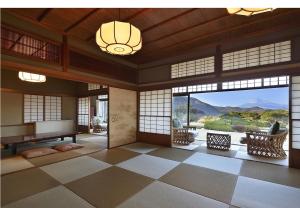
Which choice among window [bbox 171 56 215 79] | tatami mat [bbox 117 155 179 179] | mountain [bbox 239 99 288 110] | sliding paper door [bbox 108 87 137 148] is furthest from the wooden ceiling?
mountain [bbox 239 99 288 110]

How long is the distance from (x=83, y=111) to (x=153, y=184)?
6910 mm

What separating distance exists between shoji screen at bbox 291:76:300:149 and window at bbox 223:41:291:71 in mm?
581

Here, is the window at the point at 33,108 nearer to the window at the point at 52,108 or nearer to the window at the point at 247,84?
the window at the point at 52,108

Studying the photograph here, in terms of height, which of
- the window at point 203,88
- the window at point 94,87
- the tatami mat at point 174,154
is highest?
the window at point 94,87

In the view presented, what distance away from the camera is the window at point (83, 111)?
27.1ft

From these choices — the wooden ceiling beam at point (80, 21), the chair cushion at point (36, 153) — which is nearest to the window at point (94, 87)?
the chair cushion at point (36, 153)

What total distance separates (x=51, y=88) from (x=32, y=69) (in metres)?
4.65

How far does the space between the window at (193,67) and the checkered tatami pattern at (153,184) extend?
8.34 ft

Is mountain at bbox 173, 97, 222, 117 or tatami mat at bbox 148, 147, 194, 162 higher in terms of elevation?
mountain at bbox 173, 97, 222, 117

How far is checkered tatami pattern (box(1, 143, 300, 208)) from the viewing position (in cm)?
210

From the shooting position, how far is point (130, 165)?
3465 mm

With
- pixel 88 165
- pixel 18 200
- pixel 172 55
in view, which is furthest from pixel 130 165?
pixel 172 55

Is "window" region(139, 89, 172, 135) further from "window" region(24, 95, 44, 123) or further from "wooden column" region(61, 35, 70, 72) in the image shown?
"window" region(24, 95, 44, 123)

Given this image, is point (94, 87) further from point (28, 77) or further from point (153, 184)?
point (153, 184)
